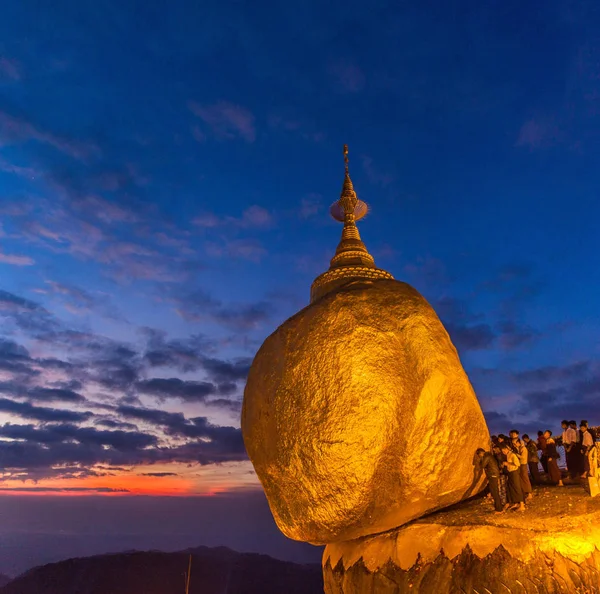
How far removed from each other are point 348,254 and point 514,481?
304 inches

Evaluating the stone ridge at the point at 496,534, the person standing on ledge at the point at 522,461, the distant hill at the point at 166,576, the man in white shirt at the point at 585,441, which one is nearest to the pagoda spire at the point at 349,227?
the person standing on ledge at the point at 522,461

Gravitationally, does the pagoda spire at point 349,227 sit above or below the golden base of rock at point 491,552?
above

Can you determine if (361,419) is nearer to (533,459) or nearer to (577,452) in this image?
(533,459)

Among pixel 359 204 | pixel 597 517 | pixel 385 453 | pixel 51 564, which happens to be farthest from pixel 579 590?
pixel 51 564

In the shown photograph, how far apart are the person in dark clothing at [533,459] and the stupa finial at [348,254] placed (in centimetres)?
535

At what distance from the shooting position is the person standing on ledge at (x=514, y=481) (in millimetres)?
9734

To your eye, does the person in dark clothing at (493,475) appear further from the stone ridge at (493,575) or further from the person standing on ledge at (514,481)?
the stone ridge at (493,575)

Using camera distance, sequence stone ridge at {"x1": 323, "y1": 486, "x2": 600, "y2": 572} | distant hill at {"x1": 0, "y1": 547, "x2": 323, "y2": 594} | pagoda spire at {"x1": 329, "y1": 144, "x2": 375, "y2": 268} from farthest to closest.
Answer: distant hill at {"x1": 0, "y1": 547, "x2": 323, "y2": 594}
pagoda spire at {"x1": 329, "y1": 144, "x2": 375, "y2": 268}
stone ridge at {"x1": 323, "y1": 486, "x2": 600, "y2": 572}

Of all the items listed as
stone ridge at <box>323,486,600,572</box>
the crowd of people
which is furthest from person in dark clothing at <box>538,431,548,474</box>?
stone ridge at <box>323,486,600,572</box>

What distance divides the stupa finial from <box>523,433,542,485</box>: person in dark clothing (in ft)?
17.6

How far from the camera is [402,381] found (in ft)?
32.7

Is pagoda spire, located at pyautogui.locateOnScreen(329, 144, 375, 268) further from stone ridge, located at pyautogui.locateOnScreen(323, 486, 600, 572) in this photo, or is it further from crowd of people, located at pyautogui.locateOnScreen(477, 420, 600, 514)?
stone ridge, located at pyautogui.locateOnScreen(323, 486, 600, 572)

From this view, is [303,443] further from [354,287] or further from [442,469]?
[354,287]

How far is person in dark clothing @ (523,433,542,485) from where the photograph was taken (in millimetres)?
11445
